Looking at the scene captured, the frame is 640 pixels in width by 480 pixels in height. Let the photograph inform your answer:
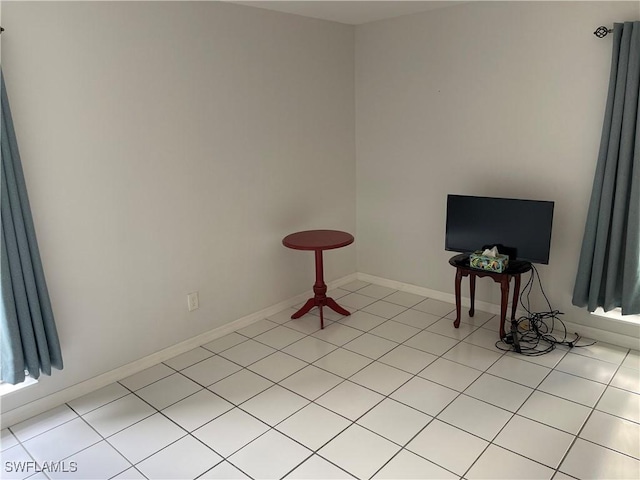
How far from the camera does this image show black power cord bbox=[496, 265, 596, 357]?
3107 millimetres

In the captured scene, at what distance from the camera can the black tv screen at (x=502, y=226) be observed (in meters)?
3.04

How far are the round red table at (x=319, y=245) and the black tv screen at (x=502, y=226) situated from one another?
75cm

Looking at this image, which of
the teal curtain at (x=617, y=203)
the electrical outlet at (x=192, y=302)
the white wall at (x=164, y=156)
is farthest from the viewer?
the electrical outlet at (x=192, y=302)

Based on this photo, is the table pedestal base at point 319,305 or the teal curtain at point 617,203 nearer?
the teal curtain at point 617,203

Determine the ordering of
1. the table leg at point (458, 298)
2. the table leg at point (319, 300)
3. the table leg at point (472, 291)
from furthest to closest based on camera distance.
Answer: the table leg at point (319, 300) → the table leg at point (472, 291) → the table leg at point (458, 298)

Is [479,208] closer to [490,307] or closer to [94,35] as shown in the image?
[490,307]

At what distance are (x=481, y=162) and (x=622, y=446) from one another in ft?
6.58

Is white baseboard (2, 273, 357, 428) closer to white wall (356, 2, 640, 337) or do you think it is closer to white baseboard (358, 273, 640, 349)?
white baseboard (358, 273, 640, 349)

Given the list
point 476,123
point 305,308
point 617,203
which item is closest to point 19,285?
point 305,308

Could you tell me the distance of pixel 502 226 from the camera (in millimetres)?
3195

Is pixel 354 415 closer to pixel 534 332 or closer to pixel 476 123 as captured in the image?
pixel 534 332

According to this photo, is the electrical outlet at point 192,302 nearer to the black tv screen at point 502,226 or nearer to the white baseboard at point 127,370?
the white baseboard at point 127,370

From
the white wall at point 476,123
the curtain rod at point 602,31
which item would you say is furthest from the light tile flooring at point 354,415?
the curtain rod at point 602,31

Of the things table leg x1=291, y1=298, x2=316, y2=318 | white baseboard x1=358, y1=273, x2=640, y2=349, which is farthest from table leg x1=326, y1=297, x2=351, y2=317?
white baseboard x1=358, y1=273, x2=640, y2=349
